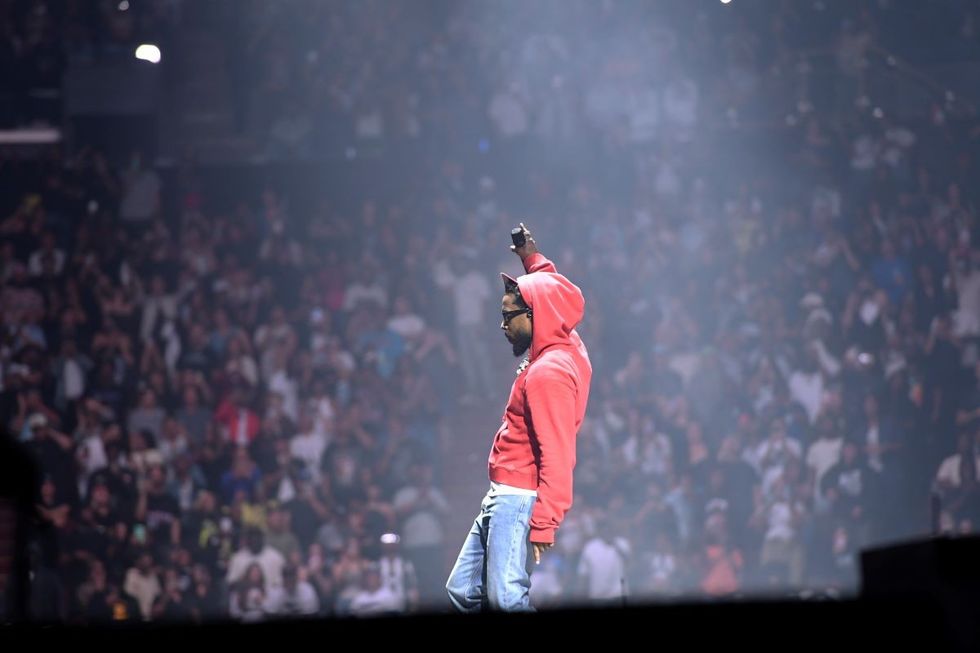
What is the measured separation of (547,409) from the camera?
5.40 meters

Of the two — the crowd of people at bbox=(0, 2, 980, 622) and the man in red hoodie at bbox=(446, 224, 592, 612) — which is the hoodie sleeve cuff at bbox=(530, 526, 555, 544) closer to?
the man in red hoodie at bbox=(446, 224, 592, 612)

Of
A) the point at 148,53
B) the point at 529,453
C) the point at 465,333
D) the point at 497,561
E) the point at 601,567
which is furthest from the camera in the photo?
the point at 148,53

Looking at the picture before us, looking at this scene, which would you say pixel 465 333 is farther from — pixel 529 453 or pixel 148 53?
pixel 529 453

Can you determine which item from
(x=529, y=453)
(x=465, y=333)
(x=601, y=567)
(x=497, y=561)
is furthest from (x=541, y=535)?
(x=465, y=333)

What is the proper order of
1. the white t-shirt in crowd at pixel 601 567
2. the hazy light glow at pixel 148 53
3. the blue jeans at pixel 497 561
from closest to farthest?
1. the blue jeans at pixel 497 561
2. the white t-shirt in crowd at pixel 601 567
3. the hazy light glow at pixel 148 53

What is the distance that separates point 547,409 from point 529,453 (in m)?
0.25

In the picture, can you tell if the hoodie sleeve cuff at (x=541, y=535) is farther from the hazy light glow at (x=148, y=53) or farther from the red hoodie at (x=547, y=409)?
the hazy light glow at (x=148, y=53)

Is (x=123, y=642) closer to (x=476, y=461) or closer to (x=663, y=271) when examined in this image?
(x=476, y=461)

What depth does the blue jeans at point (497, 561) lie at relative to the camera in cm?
531

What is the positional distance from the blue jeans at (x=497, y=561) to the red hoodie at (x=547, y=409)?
71 mm

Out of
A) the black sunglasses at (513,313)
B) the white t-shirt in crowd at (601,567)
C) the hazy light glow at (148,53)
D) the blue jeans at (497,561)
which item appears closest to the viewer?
the blue jeans at (497,561)

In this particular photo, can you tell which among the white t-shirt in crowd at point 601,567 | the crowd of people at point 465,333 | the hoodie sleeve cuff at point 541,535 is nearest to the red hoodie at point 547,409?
the hoodie sleeve cuff at point 541,535

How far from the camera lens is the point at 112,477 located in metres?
11.8

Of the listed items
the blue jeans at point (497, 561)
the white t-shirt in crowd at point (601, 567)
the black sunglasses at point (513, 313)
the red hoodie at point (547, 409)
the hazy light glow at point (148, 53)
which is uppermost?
the hazy light glow at point (148, 53)
